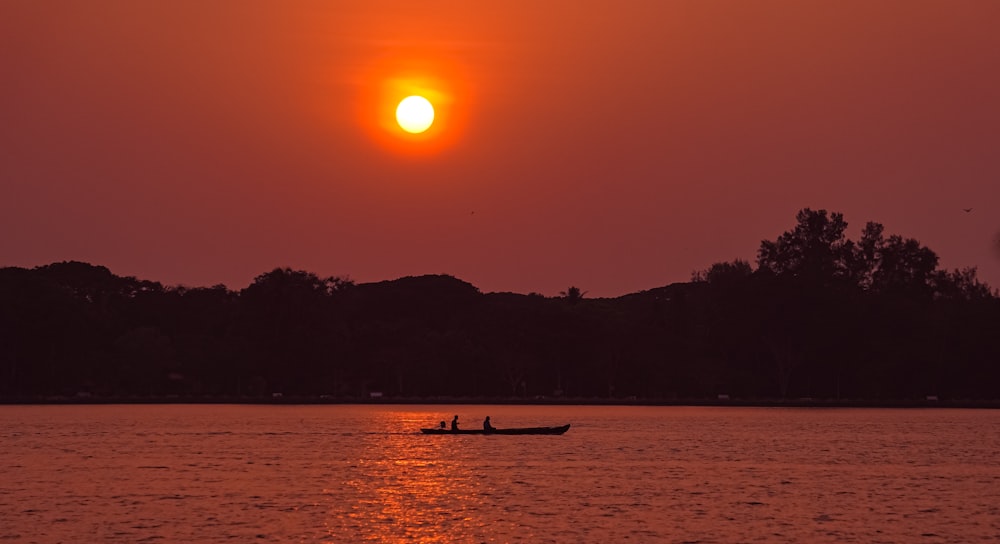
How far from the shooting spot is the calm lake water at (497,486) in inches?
2025

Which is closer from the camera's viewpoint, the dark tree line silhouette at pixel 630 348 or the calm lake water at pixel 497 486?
the calm lake water at pixel 497 486

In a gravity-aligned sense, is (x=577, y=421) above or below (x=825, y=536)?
above

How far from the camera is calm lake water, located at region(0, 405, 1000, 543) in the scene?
169 feet

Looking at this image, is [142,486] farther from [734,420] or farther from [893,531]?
[734,420]

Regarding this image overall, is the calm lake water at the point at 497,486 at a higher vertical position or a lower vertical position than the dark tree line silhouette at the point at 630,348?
lower

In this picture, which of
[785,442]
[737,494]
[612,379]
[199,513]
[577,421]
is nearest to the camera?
[199,513]

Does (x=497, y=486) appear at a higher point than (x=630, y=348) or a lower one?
lower

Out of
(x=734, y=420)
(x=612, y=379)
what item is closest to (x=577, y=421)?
(x=734, y=420)

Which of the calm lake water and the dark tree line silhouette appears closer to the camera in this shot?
the calm lake water

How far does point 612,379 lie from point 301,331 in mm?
45859

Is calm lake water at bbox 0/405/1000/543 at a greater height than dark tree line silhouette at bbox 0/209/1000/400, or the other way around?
dark tree line silhouette at bbox 0/209/1000/400

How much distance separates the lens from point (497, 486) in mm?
68250

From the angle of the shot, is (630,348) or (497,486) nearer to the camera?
(497,486)

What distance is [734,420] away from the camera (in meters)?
154
